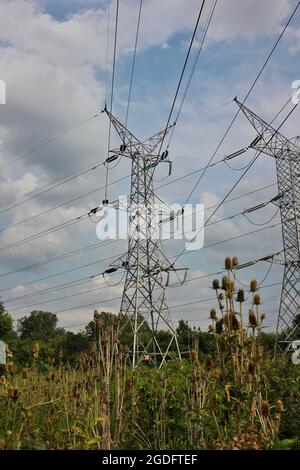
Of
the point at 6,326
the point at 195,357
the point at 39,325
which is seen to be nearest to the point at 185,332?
the point at 195,357

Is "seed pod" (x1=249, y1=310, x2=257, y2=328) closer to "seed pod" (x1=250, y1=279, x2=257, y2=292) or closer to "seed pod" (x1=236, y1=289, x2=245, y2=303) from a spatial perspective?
"seed pod" (x1=236, y1=289, x2=245, y2=303)

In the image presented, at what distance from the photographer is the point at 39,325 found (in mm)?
109062

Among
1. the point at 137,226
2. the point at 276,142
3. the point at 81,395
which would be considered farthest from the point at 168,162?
the point at 81,395

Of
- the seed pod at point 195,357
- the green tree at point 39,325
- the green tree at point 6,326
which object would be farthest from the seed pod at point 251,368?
the green tree at point 39,325

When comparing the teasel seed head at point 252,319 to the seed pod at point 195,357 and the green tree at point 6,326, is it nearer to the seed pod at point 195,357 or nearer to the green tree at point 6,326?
the seed pod at point 195,357

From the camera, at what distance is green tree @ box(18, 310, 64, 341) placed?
106m

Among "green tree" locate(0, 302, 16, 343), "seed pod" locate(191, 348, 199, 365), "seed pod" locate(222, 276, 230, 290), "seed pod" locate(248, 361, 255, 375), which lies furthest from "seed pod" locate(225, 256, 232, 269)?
"green tree" locate(0, 302, 16, 343)

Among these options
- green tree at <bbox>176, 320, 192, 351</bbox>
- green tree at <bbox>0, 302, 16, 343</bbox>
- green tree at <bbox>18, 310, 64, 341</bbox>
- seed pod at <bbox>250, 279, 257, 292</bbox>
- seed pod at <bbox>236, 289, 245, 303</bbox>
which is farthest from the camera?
green tree at <bbox>18, 310, 64, 341</bbox>

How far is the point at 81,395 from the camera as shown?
438cm

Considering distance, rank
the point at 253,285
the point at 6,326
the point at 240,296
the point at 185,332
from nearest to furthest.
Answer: the point at 240,296 → the point at 253,285 → the point at 185,332 → the point at 6,326

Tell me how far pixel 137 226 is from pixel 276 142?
851 centimetres

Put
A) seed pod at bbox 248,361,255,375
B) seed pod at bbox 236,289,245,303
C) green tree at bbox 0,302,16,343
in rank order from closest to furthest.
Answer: seed pod at bbox 248,361,255,375, seed pod at bbox 236,289,245,303, green tree at bbox 0,302,16,343

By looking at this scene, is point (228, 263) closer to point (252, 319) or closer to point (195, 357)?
point (252, 319)
